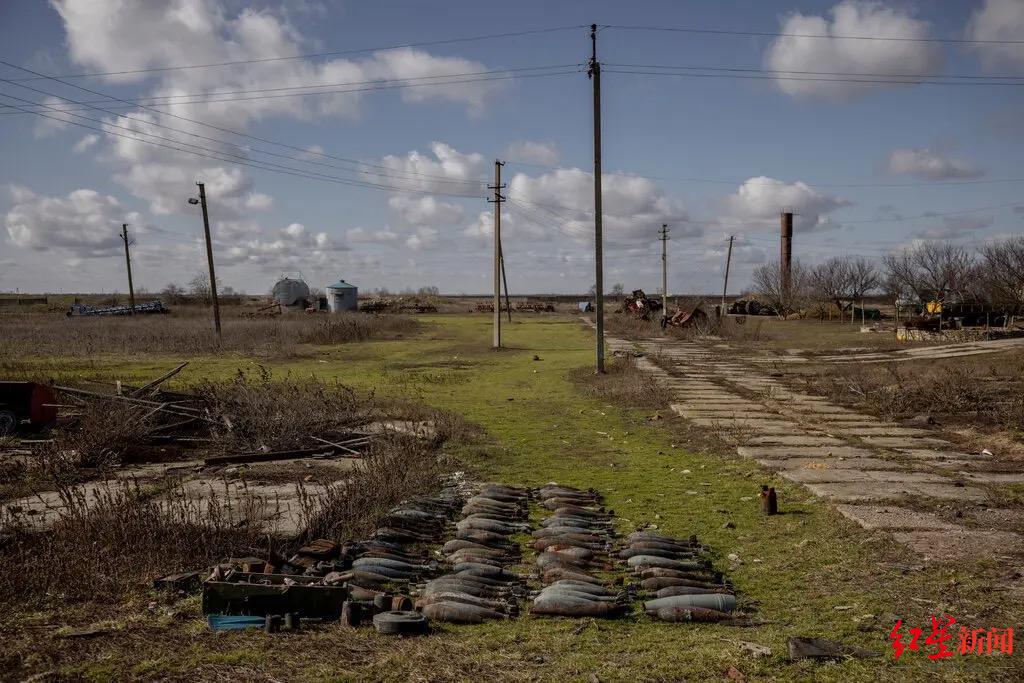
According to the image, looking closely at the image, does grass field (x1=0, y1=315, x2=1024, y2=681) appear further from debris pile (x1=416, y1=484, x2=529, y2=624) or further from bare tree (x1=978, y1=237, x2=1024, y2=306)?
bare tree (x1=978, y1=237, x2=1024, y2=306)

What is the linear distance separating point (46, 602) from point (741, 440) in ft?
29.7

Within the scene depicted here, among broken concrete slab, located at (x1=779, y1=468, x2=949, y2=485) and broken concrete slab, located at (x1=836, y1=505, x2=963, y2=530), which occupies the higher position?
broken concrete slab, located at (x1=836, y1=505, x2=963, y2=530)

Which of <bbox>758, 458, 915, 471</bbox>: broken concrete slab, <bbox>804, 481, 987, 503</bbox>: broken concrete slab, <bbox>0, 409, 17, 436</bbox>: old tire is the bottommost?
<bbox>758, 458, 915, 471</bbox>: broken concrete slab

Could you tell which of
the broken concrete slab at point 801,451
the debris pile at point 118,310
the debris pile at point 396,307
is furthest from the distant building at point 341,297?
the broken concrete slab at point 801,451

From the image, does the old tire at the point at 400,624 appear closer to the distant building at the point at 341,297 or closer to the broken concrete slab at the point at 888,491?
the broken concrete slab at the point at 888,491

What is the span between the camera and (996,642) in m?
4.33

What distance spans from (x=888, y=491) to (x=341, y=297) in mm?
57872

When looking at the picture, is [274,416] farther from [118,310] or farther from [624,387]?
[118,310]

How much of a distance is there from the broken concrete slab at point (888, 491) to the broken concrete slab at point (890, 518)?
325mm

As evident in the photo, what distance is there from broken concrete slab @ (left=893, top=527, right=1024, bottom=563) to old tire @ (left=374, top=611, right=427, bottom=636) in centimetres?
408

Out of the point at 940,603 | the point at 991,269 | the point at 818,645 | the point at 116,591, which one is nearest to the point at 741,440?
the point at 940,603

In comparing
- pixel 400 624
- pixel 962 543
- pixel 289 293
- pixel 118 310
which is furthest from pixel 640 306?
pixel 400 624

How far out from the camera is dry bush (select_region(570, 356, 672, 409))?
15.5 m

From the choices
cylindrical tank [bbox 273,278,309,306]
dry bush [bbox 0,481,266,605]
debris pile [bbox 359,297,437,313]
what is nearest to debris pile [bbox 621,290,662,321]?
debris pile [bbox 359,297,437,313]
